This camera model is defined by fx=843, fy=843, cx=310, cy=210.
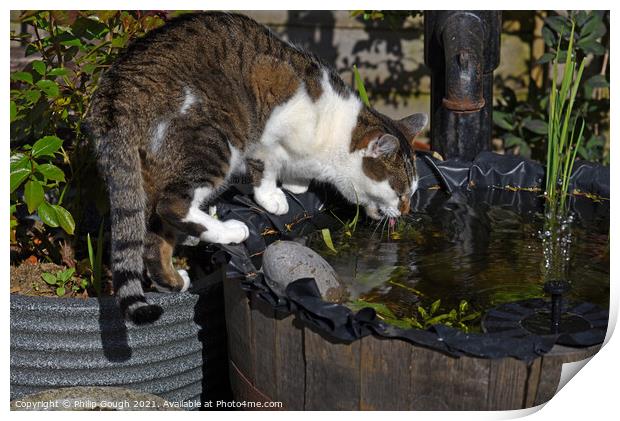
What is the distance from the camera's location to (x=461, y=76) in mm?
3266

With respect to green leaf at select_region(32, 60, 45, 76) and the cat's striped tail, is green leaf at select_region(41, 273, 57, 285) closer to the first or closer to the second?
the cat's striped tail

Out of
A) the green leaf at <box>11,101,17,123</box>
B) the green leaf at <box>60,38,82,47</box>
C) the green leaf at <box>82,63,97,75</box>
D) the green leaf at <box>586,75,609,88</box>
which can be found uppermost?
the green leaf at <box>60,38,82,47</box>

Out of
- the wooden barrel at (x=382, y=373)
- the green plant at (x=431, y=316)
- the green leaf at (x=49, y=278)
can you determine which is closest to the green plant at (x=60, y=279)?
the green leaf at (x=49, y=278)

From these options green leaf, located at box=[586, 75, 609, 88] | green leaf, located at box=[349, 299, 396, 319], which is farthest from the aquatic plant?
green leaf, located at box=[586, 75, 609, 88]

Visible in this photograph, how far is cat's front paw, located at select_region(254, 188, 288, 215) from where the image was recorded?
3.06m

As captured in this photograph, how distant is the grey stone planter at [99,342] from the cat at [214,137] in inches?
6.1

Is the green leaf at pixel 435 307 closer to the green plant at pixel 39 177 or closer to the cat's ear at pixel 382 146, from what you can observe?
the cat's ear at pixel 382 146

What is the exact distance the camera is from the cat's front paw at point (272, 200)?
306cm

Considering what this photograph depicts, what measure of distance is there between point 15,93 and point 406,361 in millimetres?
1679

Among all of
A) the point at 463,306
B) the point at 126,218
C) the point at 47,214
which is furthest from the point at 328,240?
the point at 47,214

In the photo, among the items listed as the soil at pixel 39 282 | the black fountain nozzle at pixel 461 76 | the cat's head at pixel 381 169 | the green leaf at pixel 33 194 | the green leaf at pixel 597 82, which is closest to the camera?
the green leaf at pixel 33 194

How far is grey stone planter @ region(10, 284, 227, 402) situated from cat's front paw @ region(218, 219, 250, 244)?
20cm

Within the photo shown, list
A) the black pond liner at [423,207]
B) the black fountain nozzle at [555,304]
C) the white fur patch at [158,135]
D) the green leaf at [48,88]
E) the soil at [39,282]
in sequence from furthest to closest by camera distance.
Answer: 1. the soil at [39,282]
2. the white fur patch at [158,135]
3. the green leaf at [48,88]
4. the black fountain nozzle at [555,304]
5. the black pond liner at [423,207]

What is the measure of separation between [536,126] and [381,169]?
1.70m
